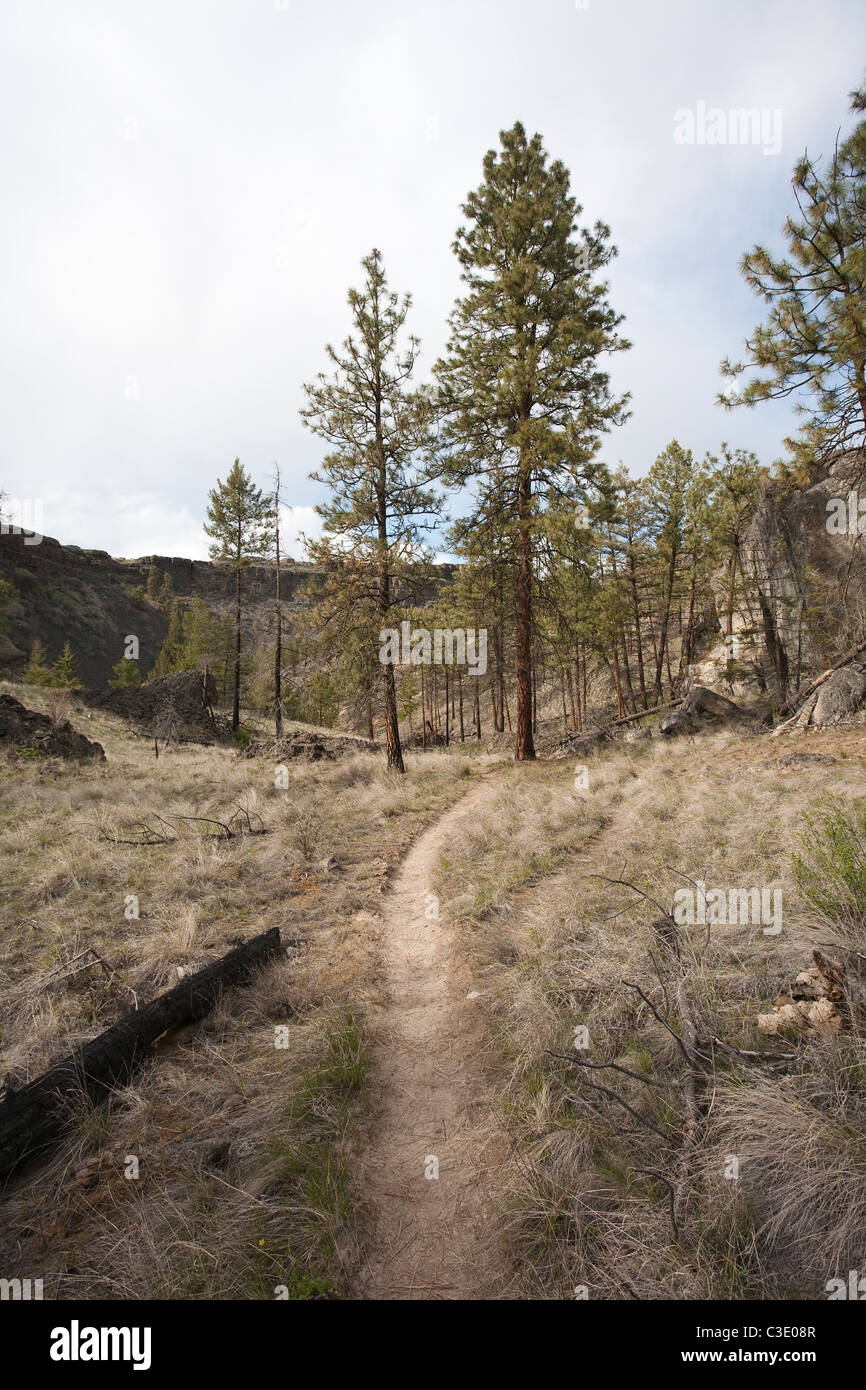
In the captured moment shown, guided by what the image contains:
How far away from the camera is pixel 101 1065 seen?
157 inches

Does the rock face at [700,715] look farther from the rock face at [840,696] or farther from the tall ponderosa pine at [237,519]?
the tall ponderosa pine at [237,519]

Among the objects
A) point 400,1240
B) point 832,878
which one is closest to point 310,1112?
point 400,1240

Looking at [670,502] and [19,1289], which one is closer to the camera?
[19,1289]

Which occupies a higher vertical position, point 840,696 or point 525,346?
point 525,346

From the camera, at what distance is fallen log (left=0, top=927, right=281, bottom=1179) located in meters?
3.44

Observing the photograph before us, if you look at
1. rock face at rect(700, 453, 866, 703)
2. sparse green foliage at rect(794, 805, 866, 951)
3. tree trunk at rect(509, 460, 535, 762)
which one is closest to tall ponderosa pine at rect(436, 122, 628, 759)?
tree trunk at rect(509, 460, 535, 762)

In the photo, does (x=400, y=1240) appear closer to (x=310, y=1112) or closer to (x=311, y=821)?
(x=310, y=1112)

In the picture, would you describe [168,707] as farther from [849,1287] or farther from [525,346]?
[849,1287]

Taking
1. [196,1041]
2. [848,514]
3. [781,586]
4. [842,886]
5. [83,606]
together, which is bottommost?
[196,1041]

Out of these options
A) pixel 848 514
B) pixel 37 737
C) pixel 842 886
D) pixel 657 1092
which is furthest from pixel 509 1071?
pixel 37 737

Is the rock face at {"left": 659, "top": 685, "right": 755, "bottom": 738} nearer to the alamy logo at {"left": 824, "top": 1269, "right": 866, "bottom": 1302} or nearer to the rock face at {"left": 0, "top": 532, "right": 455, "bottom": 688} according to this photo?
the alamy logo at {"left": 824, "top": 1269, "right": 866, "bottom": 1302}
